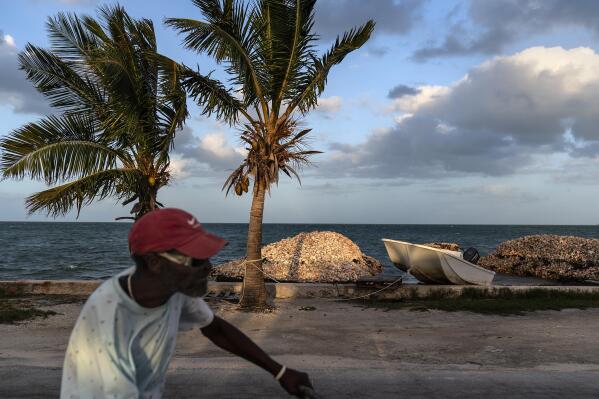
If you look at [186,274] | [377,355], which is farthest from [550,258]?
[186,274]

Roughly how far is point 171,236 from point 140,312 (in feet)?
1.08

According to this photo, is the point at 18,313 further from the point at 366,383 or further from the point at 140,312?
the point at 140,312

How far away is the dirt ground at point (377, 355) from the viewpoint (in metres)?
6.19

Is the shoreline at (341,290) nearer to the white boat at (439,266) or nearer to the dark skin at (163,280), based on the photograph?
the white boat at (439,266)

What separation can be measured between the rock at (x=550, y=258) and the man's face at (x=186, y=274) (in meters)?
21.1

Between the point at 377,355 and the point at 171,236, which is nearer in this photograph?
the point at 171,236

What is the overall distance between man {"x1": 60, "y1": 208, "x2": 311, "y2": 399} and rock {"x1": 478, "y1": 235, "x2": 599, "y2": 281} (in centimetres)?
2115

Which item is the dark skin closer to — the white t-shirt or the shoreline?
the white t-shirt

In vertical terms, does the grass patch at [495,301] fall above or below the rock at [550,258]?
below

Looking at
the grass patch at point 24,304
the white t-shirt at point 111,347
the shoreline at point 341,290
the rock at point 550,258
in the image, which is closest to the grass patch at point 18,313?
the grass patch at point 24,304

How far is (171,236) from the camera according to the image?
203cm

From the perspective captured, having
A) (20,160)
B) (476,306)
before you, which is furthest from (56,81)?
(476,306)

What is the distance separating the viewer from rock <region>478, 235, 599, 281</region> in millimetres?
20578

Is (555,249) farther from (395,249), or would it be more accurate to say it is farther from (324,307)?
(324,307)
